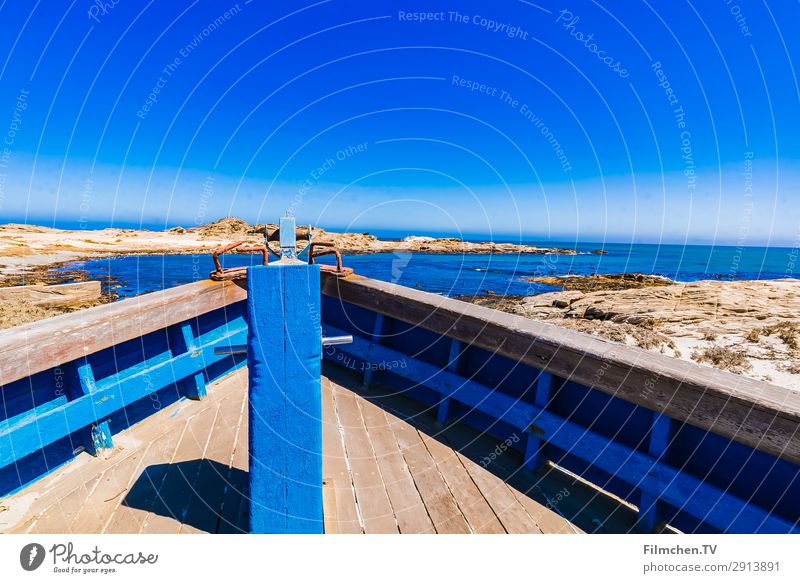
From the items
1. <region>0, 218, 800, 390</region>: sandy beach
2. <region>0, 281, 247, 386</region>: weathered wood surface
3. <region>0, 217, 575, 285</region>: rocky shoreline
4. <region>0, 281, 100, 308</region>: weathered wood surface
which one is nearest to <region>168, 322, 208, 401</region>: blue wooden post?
<region>0, 281, 247, 386</region>: weathered wood surface

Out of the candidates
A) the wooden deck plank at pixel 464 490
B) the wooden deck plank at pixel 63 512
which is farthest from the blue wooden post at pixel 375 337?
the wooden deck plank at pixel 63 512

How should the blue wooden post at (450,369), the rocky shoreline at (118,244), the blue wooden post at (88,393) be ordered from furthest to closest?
1. the rocky shoreline at (118,244)
2. the blue wooden post at (450,369)
3. the blue wooden post at (88,393)

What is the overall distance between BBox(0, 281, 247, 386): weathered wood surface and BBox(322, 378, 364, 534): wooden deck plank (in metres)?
1.41

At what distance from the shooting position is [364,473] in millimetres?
2496

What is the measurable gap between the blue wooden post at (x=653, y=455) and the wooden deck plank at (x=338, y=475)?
1.59m

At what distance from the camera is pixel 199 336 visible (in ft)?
11.4

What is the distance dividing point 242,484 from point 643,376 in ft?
7.74

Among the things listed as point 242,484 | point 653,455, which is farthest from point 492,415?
point 242,484

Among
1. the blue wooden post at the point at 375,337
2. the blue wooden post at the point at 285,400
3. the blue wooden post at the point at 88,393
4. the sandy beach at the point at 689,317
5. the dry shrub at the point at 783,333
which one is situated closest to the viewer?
the blue wooden post at the point at 285,400

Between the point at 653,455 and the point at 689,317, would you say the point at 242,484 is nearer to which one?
the point at 653,455

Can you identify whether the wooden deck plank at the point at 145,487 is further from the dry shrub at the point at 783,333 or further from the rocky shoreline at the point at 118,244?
the rocky shoreline at the point at 118,244

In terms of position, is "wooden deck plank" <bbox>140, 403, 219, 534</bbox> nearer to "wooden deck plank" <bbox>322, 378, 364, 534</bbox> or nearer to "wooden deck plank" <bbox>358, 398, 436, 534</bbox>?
"wooden deck plank" <bbox>322, 378, 364, 534</bbox>

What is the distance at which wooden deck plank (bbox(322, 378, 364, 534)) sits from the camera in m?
2.07

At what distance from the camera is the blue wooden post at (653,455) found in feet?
6.83
